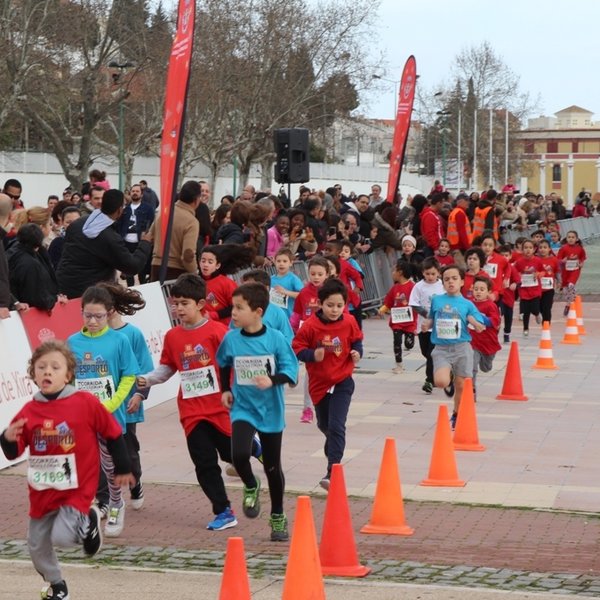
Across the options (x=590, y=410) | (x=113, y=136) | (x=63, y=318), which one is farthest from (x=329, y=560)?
(x=113, y=136)

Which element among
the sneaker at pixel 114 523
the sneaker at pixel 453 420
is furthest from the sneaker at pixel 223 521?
the sneaker at pixel 453 420

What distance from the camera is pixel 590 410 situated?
14922mm

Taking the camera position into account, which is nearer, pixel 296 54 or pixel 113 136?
pixel 296 54

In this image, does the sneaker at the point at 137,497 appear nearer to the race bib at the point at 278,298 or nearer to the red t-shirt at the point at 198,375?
the red t-shirt at the point at 198,375

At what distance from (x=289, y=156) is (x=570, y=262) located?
18.9 feet

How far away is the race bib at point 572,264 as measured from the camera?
2567 cm

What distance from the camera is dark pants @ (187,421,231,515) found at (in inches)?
357

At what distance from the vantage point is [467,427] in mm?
12391

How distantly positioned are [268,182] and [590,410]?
53600 mm

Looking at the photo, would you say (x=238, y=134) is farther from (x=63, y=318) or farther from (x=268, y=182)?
(x=63, y=318)

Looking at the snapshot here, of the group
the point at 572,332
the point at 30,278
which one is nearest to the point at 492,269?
the point at 572,332

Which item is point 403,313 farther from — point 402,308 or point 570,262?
point 570,262

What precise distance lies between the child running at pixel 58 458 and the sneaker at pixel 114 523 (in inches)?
82.9

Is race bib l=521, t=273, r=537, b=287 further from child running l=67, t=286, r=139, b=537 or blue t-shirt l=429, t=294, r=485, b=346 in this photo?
child running l=67, t=286, r=139, b=537
